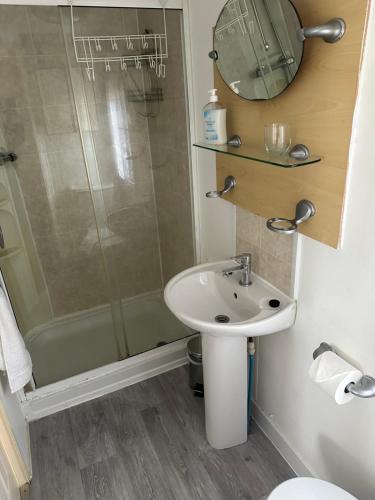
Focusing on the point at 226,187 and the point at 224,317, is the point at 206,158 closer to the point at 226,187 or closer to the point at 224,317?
the point at 226,187

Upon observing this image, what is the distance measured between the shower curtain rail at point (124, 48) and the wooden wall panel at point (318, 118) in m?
0.75

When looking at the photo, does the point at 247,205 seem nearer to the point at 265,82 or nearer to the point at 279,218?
Answer: the point at 279,218

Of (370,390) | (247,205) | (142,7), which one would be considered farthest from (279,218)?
(142,7)

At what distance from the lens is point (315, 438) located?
1471mm

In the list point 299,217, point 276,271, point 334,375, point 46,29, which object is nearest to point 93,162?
point 46,29

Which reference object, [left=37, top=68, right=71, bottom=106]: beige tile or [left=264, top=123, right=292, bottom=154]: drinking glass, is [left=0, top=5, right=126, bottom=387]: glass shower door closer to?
[left=37, top=68, right=71, bottom=106]: beige tile

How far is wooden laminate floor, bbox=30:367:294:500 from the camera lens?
1.62 m

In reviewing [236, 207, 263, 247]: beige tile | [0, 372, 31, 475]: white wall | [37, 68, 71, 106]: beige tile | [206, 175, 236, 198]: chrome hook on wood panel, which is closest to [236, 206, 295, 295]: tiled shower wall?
[236, 207, 263, 247]: beige tile

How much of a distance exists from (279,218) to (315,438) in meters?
0.91

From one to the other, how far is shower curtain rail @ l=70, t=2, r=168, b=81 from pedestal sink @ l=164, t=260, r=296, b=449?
46.0 inches

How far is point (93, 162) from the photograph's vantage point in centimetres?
233

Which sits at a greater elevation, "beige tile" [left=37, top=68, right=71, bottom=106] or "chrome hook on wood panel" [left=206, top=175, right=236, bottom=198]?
"beige tile" [left=37, top=68, right=71, bottom=106]

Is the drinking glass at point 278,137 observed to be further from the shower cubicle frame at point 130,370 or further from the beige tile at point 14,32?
the beige tile at point 14,32

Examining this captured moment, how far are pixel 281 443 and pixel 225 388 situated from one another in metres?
0.40
